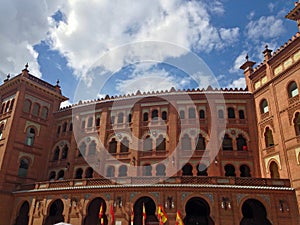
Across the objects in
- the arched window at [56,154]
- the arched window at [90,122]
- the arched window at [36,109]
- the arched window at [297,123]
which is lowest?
Answer: the arched window at [56,154]

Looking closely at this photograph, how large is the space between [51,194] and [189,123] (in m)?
14.6

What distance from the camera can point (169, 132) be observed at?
91.4 feet

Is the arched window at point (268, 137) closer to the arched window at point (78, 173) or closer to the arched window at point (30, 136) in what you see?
the arched window at point (78, 173)

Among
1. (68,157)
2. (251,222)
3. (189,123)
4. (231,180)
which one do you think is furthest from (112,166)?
(251,222)

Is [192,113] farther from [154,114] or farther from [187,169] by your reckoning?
[187,169]

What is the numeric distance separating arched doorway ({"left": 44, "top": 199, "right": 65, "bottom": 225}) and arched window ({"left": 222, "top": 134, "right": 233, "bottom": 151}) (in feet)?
55.3

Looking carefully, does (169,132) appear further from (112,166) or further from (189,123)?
(112,166)

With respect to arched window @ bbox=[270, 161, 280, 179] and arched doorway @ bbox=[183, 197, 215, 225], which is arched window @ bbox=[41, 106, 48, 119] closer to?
arched doorway @ bbox=[183, 197, 215, 225]

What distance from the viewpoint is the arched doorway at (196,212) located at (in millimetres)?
23438

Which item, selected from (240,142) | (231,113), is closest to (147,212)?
(240,142)

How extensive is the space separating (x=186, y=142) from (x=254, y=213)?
8676mm

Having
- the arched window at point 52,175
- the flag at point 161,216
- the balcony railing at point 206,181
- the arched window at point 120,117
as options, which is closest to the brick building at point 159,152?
the balcony railing at point 206,181

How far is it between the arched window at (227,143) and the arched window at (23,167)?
21002 mm

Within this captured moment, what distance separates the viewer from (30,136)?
31.4m
